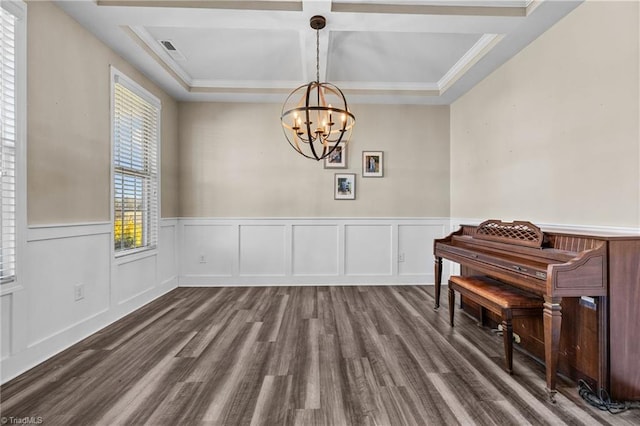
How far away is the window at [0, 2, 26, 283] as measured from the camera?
6.40ft

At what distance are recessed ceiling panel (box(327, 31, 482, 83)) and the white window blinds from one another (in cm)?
241

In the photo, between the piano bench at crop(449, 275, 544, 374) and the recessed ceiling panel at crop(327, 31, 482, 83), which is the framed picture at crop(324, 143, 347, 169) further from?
the piano bench at crop(449, 275, 544, 374)

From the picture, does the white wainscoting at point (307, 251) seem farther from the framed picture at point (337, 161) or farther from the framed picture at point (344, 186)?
the framed picture at point (337, 161)

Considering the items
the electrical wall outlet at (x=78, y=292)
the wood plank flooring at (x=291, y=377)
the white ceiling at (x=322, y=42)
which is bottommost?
the wood plank flooring at (x=291, y=377)

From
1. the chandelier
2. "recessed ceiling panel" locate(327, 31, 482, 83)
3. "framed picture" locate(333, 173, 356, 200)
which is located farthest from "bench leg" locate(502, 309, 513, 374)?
"framed picture" locate(333, 173, 356, 200)

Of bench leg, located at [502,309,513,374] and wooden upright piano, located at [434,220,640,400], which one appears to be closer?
wooden upright piano, located at [434,220,640,400]

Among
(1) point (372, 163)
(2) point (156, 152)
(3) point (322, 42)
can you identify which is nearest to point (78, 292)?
(2) point (156, 152)

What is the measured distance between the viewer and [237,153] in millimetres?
4473

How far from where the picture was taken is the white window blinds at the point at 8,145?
195cm

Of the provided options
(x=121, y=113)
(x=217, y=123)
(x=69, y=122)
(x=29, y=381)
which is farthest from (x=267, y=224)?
(x=29, y=381)

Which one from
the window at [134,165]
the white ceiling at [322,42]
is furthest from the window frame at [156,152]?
the white ceiling at [322,42]

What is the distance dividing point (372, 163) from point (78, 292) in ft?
12.1

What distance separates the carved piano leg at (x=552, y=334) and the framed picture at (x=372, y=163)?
300cm

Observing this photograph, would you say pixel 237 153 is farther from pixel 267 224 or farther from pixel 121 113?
pixel 121 113
